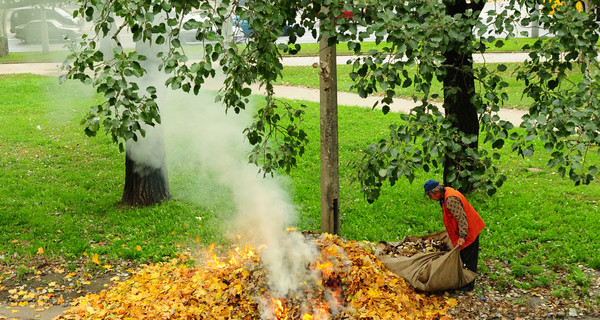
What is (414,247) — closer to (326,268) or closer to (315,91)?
(326,268)

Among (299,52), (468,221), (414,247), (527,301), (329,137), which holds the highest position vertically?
(299,52)

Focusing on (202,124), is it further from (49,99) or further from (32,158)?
(49,99)

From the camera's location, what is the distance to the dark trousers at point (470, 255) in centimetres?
645

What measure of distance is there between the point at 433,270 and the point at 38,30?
72.2ft

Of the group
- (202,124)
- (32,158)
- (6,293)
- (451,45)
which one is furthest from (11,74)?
(451,45)

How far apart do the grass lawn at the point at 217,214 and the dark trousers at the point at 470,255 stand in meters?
0.48

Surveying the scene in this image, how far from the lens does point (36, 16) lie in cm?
2155

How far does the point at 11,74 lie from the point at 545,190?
15.3 m

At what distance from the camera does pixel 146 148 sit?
8.75 meters

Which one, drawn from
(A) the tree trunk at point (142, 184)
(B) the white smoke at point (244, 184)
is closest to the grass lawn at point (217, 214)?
(A) the tree trunk at point (142, 184)

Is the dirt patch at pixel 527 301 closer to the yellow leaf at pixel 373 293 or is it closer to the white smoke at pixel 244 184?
the yellow leaf at pixel 373 293

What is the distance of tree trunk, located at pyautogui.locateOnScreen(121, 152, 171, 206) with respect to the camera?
8.67m

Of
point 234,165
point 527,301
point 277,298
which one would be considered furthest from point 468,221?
point 234,165

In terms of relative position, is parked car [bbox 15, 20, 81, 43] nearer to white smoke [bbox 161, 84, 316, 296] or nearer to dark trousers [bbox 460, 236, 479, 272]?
white smoke [bbox 161, 84, 316, 296]
